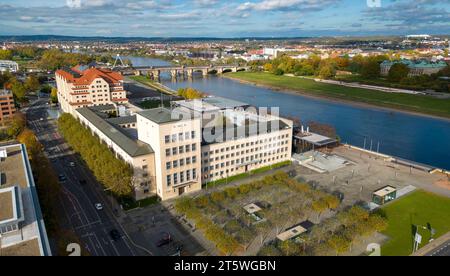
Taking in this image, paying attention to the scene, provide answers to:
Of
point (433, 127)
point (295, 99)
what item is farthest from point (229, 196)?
point (295, 99)

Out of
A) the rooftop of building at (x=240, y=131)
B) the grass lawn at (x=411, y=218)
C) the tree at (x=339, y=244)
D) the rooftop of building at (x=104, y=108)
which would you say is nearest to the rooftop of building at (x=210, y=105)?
the rooftop of building at (x=104, y=108)

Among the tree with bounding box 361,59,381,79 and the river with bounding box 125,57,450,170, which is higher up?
→ the tree with bounding box 361,59,381,79

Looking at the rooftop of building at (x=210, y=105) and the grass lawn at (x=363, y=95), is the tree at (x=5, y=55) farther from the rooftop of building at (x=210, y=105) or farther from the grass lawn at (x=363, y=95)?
the rooftop of building at (x=210, y=105)

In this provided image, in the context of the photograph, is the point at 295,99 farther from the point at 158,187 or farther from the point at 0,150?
the point at 0,150

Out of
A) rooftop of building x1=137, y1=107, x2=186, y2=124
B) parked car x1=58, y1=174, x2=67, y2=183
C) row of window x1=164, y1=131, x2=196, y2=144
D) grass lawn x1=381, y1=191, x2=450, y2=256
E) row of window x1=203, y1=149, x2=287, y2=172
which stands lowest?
grass lawn x1=381, y1=191, x2=450, y2=256

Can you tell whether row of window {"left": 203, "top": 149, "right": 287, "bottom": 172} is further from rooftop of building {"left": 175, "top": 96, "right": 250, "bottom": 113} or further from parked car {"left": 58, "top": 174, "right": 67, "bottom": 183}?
rooftop of building {"left": 175, "top": 96, "right": 250, "bottom": 113}

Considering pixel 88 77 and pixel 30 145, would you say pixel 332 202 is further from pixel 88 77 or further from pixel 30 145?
pixel 88 77

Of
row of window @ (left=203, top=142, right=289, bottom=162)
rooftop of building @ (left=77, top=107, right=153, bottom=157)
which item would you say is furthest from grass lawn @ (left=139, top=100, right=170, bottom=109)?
row of window @ (left=203, top=142, right=289, bottom=162)

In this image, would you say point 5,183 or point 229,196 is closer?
point 5,183
